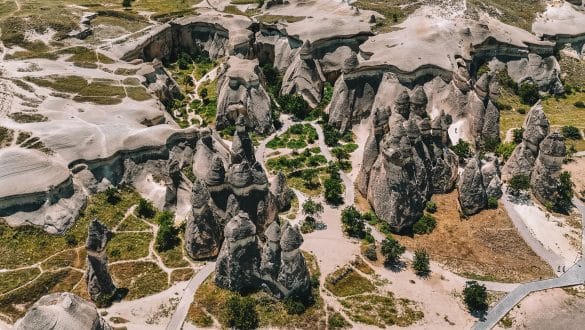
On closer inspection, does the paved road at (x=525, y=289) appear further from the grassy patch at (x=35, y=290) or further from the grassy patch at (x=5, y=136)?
the grassy patch at (x=5, y=136)

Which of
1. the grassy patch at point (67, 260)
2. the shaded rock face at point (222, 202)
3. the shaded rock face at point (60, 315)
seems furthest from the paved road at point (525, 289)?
the grassy patch at point (67, 260)

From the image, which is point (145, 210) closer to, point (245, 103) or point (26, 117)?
point (26, 117)

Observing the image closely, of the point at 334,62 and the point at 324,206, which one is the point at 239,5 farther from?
the point at 324,206

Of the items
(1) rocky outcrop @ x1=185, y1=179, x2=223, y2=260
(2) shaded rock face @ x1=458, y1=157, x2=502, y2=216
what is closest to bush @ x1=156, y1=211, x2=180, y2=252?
(1) rocky outcrop @ x1=185, y1=179, x2=223, y2=260

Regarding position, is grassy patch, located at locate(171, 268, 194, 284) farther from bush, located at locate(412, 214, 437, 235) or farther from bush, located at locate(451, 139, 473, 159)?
bush, located at locate(451, 139, 473, 159)

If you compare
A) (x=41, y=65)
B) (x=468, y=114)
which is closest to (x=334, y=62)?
(x=468, y=114)
